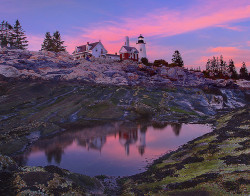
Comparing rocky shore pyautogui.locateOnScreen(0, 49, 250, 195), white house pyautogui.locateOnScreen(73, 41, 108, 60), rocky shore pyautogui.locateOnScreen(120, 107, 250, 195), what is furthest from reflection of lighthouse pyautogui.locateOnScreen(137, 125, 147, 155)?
white house pyautogui.locateOnScreen(73, 41, 108, 60)

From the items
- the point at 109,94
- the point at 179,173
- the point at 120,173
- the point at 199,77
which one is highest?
the point at 199,77

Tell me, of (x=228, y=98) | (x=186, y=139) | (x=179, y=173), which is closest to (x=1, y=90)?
(x=186, y=139)

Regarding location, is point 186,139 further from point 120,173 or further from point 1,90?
point 1,90

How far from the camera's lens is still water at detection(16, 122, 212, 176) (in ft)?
109

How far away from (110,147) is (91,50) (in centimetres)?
11402

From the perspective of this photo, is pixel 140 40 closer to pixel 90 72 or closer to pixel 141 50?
pixel 141 50

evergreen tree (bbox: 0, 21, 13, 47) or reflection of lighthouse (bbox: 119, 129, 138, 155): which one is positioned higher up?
evergreen tree (bbox: 0, 21, 13, 47)

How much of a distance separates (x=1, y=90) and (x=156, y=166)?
68.5 meters

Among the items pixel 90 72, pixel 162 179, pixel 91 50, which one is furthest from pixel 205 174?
pixel 91 50

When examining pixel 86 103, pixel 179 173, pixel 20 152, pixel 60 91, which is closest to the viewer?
pixel 179 173

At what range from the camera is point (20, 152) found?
3934 cm

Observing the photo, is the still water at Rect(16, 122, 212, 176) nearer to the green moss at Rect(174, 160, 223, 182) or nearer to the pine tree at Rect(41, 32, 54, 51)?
the green moss at Rect(174, 160, 223, 182)

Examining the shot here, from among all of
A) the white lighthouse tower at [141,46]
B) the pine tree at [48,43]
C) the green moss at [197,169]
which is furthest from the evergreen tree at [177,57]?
the green moss at [197,169]

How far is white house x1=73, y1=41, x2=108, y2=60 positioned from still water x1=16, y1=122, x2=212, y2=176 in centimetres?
9734
